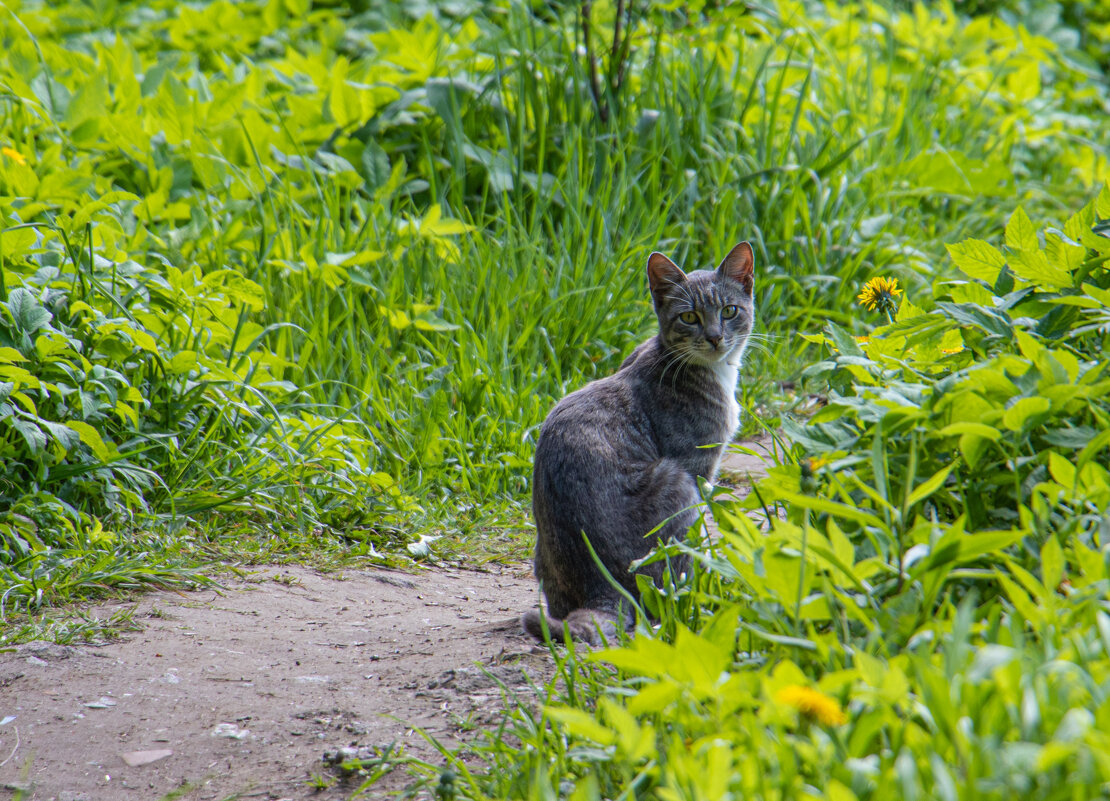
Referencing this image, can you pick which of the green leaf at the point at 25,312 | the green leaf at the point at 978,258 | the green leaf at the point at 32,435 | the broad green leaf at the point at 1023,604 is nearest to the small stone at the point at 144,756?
the green leaf at the point at 32,435

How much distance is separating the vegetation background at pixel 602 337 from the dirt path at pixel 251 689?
0.22 m

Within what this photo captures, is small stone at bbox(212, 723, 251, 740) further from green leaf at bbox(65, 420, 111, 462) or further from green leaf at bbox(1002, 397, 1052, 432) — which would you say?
green leaf at bbox(1002, 397, 1052, 432)

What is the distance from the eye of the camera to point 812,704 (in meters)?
1.37

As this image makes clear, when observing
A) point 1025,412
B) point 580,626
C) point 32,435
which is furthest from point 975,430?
point 32,435

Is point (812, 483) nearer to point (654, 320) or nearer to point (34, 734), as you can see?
point (34, 734)

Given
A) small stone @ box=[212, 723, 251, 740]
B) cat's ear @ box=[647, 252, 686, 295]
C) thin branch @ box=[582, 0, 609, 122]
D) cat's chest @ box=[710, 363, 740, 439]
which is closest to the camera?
small stone @ box=[212, 723, 251, 740]

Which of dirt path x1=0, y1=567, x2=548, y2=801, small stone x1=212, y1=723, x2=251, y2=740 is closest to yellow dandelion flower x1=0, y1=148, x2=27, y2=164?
dirt path x1=0, y1=567, x2=548, y2=801

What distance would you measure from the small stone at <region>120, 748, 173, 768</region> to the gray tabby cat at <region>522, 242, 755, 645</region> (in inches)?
36.1

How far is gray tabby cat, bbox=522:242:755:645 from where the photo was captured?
282 cm

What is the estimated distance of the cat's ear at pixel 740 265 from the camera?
3689mm

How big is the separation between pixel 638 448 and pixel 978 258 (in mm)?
1189

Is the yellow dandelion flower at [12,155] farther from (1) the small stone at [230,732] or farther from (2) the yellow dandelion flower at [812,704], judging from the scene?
(2) the yellow dandelion flower at [812,704]

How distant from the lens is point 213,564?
3.29 metres

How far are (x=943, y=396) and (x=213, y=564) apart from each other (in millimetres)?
2429
